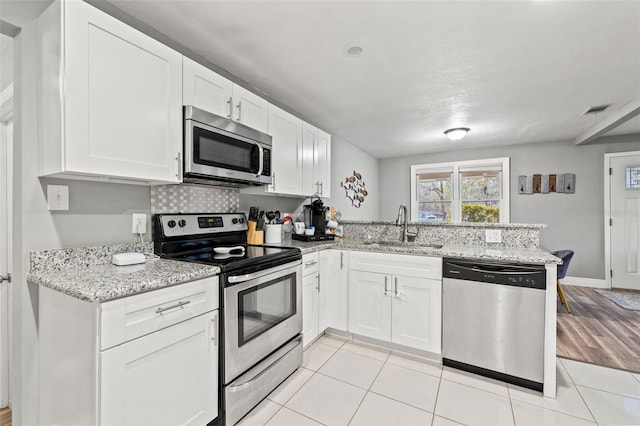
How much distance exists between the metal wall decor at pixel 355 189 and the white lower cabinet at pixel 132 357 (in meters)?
3.54

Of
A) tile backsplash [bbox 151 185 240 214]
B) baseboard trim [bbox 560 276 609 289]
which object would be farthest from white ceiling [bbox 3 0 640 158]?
baseboard trim [bbox 560 276 609 289]

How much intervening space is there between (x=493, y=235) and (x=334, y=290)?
145 cm

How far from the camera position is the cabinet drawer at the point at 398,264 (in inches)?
87.0

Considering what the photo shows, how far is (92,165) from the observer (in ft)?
4.30

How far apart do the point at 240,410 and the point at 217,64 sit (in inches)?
94.2

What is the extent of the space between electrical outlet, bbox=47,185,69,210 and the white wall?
5.90m

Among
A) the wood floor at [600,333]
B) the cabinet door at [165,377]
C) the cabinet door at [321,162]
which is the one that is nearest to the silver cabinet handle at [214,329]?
the cabinet door at [165,377]

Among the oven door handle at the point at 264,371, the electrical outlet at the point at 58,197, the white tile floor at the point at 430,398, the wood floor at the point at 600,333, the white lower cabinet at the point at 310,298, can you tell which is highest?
the electrical outlet at the point at 58,197

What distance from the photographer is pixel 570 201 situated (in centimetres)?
478

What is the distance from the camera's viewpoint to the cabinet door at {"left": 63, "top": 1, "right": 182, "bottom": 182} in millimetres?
1257

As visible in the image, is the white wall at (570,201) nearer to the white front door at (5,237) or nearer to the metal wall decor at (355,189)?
the metal wall decor at (355,189)

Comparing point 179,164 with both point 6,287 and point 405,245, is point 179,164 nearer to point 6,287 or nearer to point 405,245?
point 6,287

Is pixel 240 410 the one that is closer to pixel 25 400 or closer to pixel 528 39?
pixel 25 400

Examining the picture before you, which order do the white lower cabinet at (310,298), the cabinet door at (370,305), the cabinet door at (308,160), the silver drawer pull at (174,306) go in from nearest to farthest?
the silver drawer pull at (174,306), the white lower cabinet at (310,298), the cabinet door at (370,305), the cabinet door at (308,160)
